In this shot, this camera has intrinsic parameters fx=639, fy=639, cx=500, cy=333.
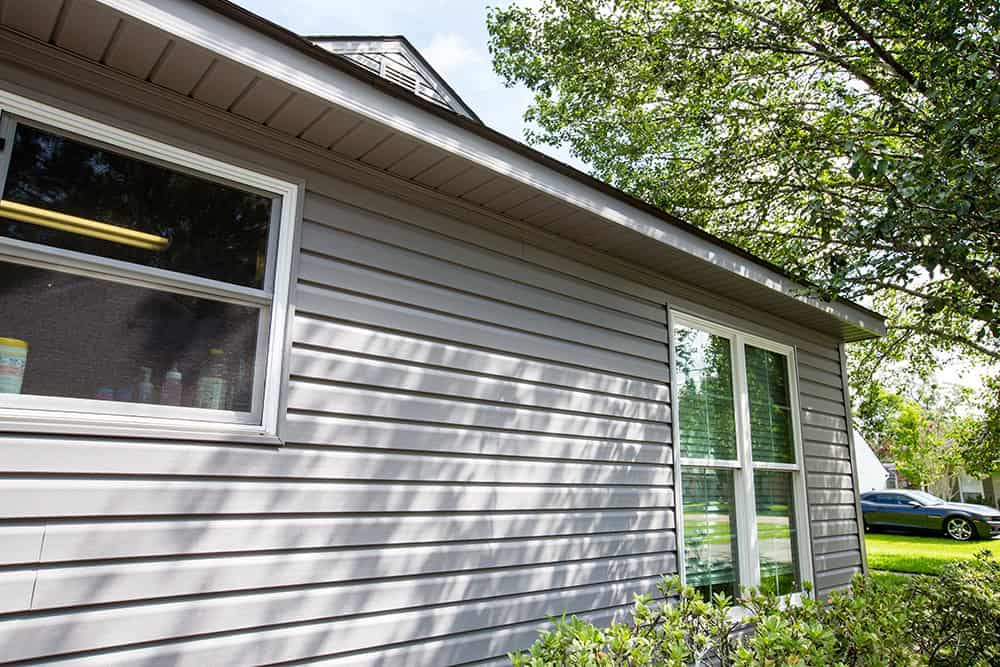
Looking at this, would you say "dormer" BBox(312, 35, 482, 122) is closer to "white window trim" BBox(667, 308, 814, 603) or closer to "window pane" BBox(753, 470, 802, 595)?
"white window trim" BBox(667, 308, 814, 603)

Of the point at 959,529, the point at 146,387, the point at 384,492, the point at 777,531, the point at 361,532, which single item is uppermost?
the point at 146,387

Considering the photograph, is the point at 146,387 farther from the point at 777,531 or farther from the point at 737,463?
the point at 777,531

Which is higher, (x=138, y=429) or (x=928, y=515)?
(x=138, y=429)

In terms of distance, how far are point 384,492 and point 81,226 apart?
5.26 feet

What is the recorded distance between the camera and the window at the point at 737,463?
466cm

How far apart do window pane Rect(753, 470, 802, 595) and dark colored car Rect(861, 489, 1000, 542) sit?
11689mm

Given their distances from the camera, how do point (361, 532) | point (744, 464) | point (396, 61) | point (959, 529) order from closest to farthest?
point (361, 532)
point (744, 464)
point (396, 61)
point (959, 529)

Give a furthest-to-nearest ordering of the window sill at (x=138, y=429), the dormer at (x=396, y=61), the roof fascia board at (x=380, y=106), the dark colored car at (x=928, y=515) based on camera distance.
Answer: the dark colored car at (x=928, y=515), the dormer at (x=396, y=61), the roof fascia board at (x=380, y=106), the window sill at (x=138, y=429)

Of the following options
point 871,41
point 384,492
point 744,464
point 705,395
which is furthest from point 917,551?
point 384,492

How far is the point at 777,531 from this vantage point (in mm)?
5379

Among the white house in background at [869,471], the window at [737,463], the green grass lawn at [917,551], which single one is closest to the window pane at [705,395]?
the window at [737,463]

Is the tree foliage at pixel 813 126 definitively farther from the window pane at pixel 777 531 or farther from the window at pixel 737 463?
the window pane at pixel 777 531

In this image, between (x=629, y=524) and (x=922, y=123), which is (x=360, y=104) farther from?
(x=922, y=123)

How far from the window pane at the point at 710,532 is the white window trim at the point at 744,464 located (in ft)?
0.25
